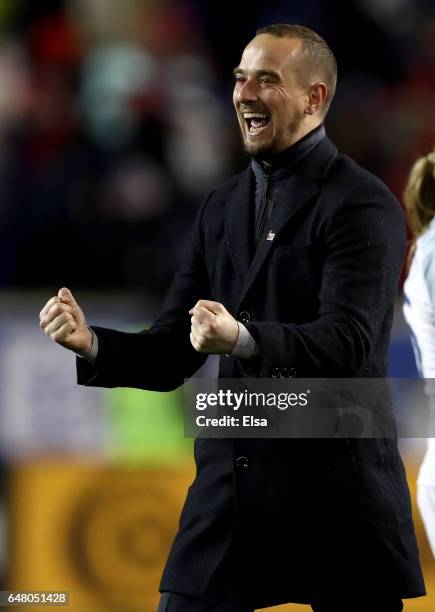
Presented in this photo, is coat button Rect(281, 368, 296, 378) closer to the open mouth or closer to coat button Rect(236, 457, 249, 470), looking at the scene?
coat button Rect(236, 457, 249, 470)

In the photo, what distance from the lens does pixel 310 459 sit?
10.2 feet

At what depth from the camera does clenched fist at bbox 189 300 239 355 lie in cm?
272

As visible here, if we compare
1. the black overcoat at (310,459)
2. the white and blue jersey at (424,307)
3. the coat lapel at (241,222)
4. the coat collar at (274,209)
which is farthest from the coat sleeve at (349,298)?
the white and blue jersey at (424,307)

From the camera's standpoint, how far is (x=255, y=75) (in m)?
3.15

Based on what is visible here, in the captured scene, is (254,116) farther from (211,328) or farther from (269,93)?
(211,328)

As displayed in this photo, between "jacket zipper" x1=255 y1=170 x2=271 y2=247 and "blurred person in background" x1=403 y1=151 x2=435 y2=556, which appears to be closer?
"jacket zipper" x1=255 y1=170 x2=271 y2=247

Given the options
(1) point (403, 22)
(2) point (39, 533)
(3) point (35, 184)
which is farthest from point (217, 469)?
(1) point (403, 22)

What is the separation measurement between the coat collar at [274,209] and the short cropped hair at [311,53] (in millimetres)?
145

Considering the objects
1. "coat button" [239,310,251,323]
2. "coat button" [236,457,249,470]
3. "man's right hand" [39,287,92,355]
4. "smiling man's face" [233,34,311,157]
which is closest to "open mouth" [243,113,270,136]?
"smiling man's face" [233,34,311,157]

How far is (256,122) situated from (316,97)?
16 cm

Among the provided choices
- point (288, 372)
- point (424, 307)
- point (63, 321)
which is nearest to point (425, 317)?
point (424, 307)

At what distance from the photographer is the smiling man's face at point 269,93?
10.3ft

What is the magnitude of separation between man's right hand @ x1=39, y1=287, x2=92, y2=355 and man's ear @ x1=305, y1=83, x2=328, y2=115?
699mm

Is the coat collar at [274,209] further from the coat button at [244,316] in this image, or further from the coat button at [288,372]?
the coat button at [288,372]
